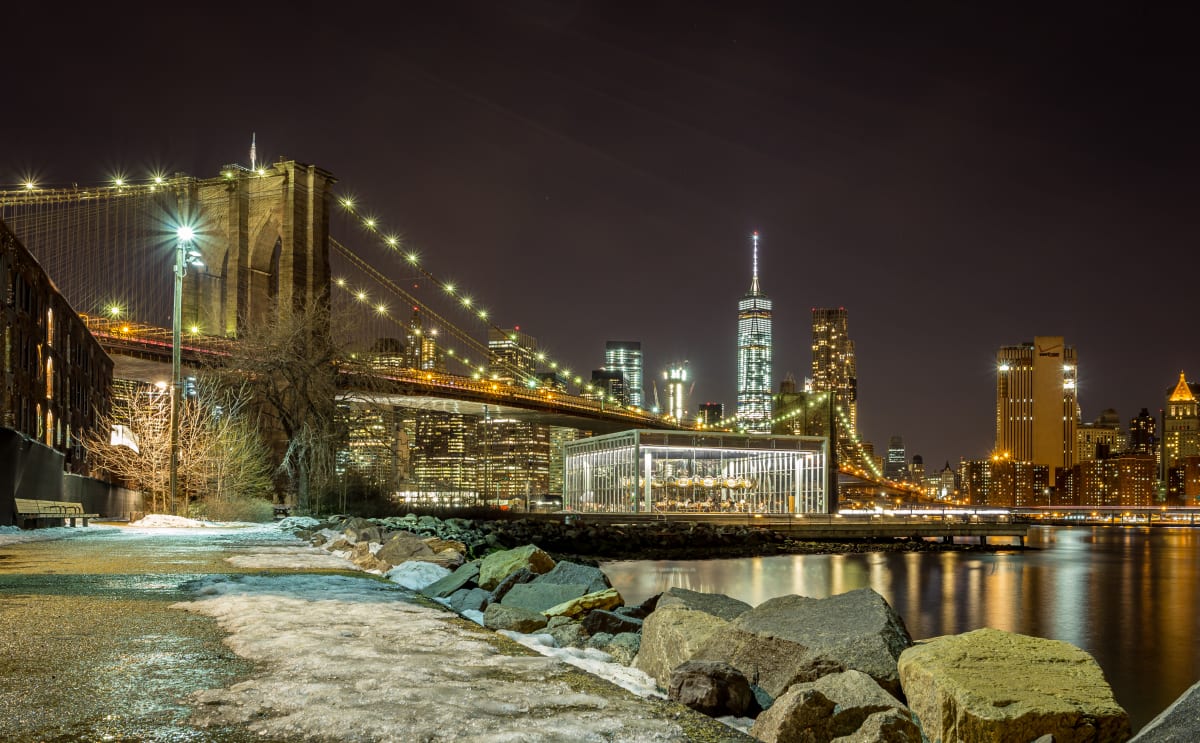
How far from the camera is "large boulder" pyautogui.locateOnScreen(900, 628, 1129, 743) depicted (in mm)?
5832

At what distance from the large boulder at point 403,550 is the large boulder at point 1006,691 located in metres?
8.24

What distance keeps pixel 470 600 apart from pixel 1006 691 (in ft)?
17.3

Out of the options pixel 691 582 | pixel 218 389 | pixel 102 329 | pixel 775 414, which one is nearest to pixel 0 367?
pixel 218 389

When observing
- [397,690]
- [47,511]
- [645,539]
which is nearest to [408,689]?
[397,690]

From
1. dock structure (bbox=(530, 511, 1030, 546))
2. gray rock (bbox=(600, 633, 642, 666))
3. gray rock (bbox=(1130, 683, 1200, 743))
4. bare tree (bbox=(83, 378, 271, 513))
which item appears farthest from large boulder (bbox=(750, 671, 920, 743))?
dock structure (bbox=(530, 511, 1030, 546))

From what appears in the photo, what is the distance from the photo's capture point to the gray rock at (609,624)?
841cm

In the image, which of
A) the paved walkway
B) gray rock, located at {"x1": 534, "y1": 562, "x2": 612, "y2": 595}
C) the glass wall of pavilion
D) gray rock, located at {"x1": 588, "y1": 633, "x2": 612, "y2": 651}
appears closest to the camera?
the paved walkway

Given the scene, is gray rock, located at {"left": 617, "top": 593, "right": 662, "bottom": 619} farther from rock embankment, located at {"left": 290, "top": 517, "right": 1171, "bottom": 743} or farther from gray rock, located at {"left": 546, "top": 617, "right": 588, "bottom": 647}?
gray rock, located at {"left": 546, "top": 617, "right": 588, "bottom": 647}

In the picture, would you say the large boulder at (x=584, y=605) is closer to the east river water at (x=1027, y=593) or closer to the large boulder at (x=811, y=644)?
the large boulder at (x=811, y=644)

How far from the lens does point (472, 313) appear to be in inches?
3433

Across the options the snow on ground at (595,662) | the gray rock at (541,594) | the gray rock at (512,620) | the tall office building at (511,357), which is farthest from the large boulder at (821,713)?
the tall office building at (511,357)

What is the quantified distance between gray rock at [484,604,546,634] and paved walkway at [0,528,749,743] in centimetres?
61

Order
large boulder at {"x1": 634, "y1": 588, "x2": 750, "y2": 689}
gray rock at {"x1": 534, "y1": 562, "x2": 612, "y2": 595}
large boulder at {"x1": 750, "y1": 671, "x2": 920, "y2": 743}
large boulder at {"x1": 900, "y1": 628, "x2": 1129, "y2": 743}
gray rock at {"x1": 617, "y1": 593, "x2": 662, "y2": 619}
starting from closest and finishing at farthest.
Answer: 1. large boulder at {"x1": 750, "y1": 671, "x2": 920, "y2": 743}
2. large boulder at {"x1": 900, "y1": 628, "x2": 1129, "y2": 743}
3. large boulder at {"x1": 634, "y1": 588, "x2": 750, "y2": 689}
4. gray rock at {"x1": 617, "y1": 593, "x2": 662, "y2": 619}
5. gray rock at {"x1": 534, "y1": 562, "x2": 612, "y2": 595}

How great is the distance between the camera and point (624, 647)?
25.8 ft
